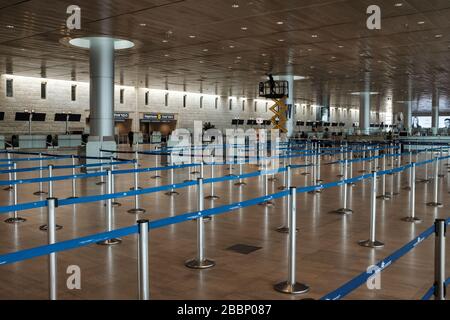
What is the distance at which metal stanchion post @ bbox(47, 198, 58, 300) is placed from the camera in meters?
4.36

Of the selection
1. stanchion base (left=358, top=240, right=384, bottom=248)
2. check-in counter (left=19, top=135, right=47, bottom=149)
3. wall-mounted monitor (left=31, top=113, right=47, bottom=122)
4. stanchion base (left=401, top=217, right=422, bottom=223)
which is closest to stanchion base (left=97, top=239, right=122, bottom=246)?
stanchion base (left=358, top=240, right=384, bottom=248)

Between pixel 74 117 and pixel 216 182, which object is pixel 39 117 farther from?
pixel 216 182

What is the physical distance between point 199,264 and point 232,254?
73 cm

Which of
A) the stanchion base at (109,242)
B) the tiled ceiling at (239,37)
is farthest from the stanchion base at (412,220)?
the tiled ceiling at (239,37)

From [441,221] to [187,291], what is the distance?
2743 mm

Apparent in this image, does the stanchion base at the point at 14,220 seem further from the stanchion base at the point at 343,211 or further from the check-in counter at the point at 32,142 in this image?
the check-in counter at the point at 32,142

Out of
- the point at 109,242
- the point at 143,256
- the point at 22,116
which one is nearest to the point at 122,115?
the point at 22,116

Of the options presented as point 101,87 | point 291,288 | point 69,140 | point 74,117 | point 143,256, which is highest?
point 101,87

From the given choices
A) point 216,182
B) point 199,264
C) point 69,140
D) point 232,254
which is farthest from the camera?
point 69,140

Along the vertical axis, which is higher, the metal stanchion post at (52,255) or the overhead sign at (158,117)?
the overhead sign at (158,117)

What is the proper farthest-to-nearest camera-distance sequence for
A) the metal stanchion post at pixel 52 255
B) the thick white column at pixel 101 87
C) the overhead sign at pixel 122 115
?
the overhead sign at pixel 122 115 < the thick white column at pixel 101 87 < the metal stanchion post at pixel 52 255

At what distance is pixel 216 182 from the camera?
15.1m

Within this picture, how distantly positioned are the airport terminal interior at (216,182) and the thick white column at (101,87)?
0.20 ft

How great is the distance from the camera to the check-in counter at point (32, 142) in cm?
3238
